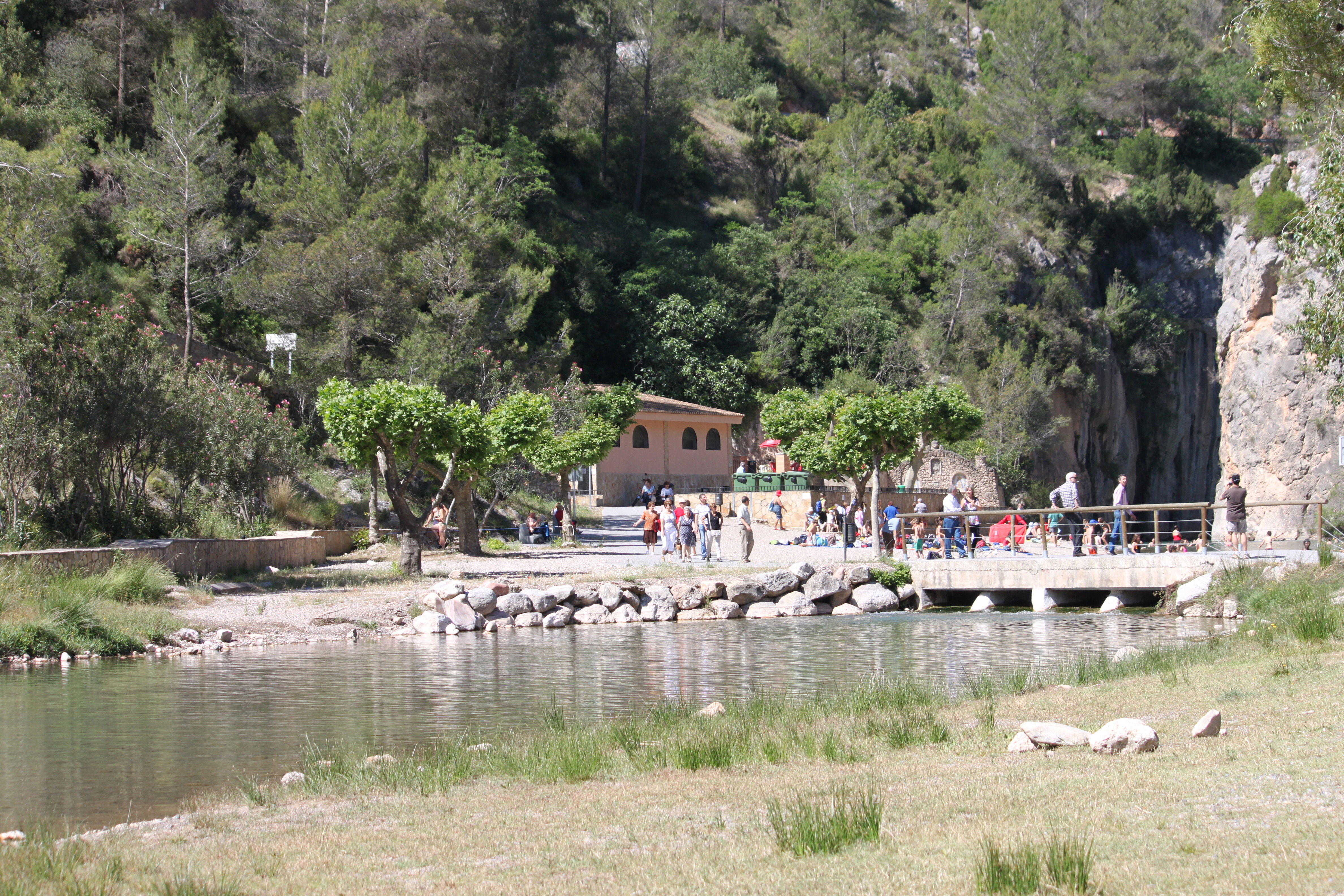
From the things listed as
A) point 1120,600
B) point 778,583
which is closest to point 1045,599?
point 1120,600

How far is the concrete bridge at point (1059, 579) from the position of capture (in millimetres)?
21047

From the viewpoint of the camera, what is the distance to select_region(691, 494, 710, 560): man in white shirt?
27.0 meters

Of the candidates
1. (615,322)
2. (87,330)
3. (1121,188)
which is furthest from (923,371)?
(87,330)

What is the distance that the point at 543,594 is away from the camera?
2081cm

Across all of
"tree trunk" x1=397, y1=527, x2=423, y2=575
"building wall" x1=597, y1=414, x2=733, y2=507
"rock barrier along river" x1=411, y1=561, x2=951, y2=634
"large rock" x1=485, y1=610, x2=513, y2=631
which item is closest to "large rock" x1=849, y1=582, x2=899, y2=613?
"rock barrier along river" x1=411, y1=561, x2=951, y2=634

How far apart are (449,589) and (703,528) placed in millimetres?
8832

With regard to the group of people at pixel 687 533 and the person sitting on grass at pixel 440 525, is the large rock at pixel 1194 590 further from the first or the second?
the person sitting on grass at pixel 440 525

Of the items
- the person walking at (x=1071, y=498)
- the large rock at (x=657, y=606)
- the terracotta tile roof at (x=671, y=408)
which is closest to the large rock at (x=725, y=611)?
the large rock at (x=657, y=606)

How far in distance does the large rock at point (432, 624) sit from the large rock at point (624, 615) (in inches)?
123

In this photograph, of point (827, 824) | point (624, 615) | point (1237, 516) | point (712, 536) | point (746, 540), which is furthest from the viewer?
point (712, 536)

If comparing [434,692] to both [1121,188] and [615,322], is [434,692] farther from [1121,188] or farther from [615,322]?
[1121,188]

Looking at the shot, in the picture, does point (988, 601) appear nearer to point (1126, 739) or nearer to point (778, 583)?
point (778, 583)

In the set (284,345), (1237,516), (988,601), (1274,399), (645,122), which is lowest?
(988,601)

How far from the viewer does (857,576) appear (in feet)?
76.7
